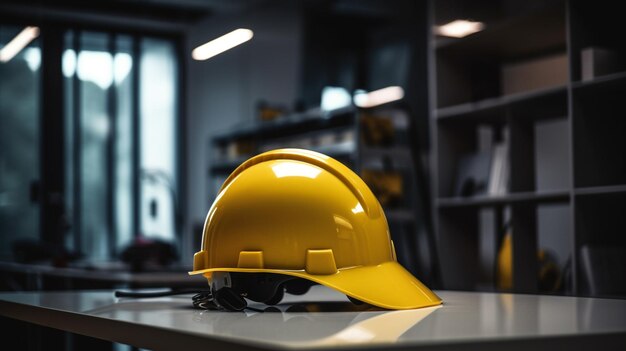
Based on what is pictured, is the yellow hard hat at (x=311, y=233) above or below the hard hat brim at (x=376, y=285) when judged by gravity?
above

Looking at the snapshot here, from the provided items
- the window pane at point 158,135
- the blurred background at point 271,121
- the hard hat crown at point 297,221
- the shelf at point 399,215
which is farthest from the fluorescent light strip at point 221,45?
the hard hat crown at point 297,221

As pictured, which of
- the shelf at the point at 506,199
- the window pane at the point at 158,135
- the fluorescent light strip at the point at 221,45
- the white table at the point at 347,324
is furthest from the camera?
the fluorescent light strip at the point at 221,45

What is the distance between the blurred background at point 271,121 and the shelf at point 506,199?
17mm

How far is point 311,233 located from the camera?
1.25m

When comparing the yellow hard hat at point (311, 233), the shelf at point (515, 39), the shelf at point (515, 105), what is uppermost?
the shelf at point (515, 39)

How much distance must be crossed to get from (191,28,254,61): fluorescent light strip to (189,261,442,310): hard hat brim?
22.3ft

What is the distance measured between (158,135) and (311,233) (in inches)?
261

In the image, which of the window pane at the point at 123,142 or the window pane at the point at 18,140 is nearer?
the window pane at the point at 18,140

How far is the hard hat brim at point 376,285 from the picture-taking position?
121 cm

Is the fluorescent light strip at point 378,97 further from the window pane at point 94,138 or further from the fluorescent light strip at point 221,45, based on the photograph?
the window pane at point 94,138

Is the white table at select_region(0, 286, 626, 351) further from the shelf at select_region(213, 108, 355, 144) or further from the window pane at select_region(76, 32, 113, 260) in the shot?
the window pane at select_region(76, 32, 113, 260)

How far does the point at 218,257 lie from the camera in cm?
132

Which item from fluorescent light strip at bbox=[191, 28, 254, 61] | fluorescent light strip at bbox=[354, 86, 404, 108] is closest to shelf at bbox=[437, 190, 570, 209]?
fluorescent light strip at bbox=[354, 86, 404, 108]

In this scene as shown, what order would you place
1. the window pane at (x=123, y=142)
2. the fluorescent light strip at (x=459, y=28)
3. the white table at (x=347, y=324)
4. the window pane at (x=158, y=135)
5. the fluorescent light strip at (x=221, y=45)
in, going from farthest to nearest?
the fluorescent light strip at (x=221, y=45)
the window pane at (x=158, y=135)
the window pane at (x=123, y=142)
the fluorescent light strip at (x=459, y=28)
the white table at (x=347, y=324)
